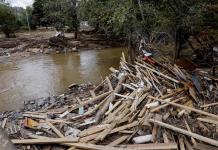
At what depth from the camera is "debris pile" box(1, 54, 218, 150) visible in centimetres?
566

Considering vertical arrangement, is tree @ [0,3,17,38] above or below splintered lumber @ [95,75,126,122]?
above

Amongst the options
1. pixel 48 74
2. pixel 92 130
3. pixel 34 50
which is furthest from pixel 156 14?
pixel 34 50

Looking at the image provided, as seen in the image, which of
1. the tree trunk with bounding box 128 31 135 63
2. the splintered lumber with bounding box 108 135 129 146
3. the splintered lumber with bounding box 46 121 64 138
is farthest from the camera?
the tree trunk with bounding box 128 31 135 63

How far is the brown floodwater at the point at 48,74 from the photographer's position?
10898mm

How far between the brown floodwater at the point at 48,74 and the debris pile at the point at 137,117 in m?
2.21

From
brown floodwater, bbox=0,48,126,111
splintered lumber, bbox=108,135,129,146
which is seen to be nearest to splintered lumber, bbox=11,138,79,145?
splintered lumber, bbox=108,135,129,146

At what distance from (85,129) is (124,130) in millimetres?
999

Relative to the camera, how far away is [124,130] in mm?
5984

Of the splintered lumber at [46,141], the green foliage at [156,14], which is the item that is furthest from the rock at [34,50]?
the splintered lumber at [46,141]

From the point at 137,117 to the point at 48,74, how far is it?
9.05 metres

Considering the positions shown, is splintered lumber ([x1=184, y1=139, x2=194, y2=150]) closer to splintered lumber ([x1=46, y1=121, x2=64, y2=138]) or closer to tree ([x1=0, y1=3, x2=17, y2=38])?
splintered lumber ([x1=46, y1=121, x2=64, y2=138])

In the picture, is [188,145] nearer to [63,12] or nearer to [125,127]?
[125,127]

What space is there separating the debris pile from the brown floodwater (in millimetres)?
2207

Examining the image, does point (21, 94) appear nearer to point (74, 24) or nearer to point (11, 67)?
point (11, 67)
